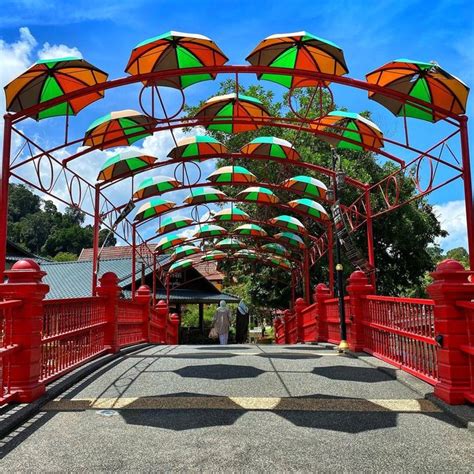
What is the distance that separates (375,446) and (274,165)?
63.0ft

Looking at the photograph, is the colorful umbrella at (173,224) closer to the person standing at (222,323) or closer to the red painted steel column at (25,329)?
the person standing at (222,323)

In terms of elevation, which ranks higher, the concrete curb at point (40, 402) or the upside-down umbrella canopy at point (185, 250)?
the upside-down umbrella canopy at point (185, 250)

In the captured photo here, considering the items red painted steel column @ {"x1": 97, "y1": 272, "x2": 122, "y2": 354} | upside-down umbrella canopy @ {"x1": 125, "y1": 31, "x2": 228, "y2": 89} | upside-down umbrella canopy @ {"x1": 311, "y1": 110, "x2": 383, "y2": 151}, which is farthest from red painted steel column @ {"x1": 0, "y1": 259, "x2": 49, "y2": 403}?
upside-down umbrella canopy @ {"x1": 311, "y1": 110, "x2": 383, "y2": 151}

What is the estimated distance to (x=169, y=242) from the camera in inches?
854

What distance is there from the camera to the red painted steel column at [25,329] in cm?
541

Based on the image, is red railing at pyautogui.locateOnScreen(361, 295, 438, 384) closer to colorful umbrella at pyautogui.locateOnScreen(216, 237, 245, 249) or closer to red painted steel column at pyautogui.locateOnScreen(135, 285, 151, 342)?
red painted steel column at pyautogui.locateOnScreen(135, 285, 151, 342)

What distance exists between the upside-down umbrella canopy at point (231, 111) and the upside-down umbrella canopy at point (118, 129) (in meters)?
1.21

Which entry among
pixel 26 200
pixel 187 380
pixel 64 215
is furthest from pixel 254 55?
pixel 26 200

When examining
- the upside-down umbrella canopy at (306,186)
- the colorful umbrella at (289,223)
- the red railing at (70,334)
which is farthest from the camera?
the colorful umbrella at (289,223)

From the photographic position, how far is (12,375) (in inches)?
213

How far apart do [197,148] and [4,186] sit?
586 cm

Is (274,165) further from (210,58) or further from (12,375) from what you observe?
(12,375)

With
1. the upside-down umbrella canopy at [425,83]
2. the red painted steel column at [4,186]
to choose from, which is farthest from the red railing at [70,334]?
the upside-down umbrella canopy at [425,83]

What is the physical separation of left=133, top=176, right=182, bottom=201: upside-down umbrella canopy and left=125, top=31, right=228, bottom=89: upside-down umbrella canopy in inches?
226
